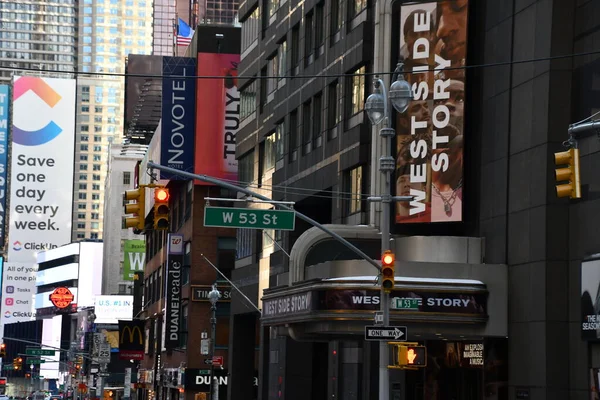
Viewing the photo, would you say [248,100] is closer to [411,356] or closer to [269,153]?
[269,153]

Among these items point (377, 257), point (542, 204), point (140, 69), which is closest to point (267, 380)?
point (377, 257)

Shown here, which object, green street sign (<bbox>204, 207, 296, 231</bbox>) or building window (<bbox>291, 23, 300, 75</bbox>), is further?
building window (<bbox>291, 23, 300, 75</bbox>)

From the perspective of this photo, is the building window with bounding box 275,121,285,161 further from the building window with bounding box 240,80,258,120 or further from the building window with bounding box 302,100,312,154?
the building window with bounding box 240,80,258,120

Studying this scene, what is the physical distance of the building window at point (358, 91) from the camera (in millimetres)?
48866

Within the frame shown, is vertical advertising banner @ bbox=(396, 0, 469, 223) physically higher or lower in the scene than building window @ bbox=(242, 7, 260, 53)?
lower

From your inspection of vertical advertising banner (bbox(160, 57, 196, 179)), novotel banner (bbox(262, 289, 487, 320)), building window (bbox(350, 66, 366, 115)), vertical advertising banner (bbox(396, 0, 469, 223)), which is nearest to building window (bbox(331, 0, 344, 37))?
building window (bbox(350, 66, 366, 115))

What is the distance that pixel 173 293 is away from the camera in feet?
303

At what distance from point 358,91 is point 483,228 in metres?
11.4

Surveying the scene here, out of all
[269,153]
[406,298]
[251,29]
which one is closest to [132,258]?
[251,29]

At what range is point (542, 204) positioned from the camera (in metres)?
36.4

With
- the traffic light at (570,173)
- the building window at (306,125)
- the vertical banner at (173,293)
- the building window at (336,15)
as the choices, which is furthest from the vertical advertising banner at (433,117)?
the vertical banner at (173,293)

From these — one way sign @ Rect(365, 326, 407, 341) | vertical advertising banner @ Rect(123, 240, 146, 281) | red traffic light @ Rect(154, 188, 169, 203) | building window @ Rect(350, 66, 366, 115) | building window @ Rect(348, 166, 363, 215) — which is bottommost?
one way sign @ Rect(365, 326, 407, 341)

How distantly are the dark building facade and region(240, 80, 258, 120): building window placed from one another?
59.3ft

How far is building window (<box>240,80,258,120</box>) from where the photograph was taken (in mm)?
71375
